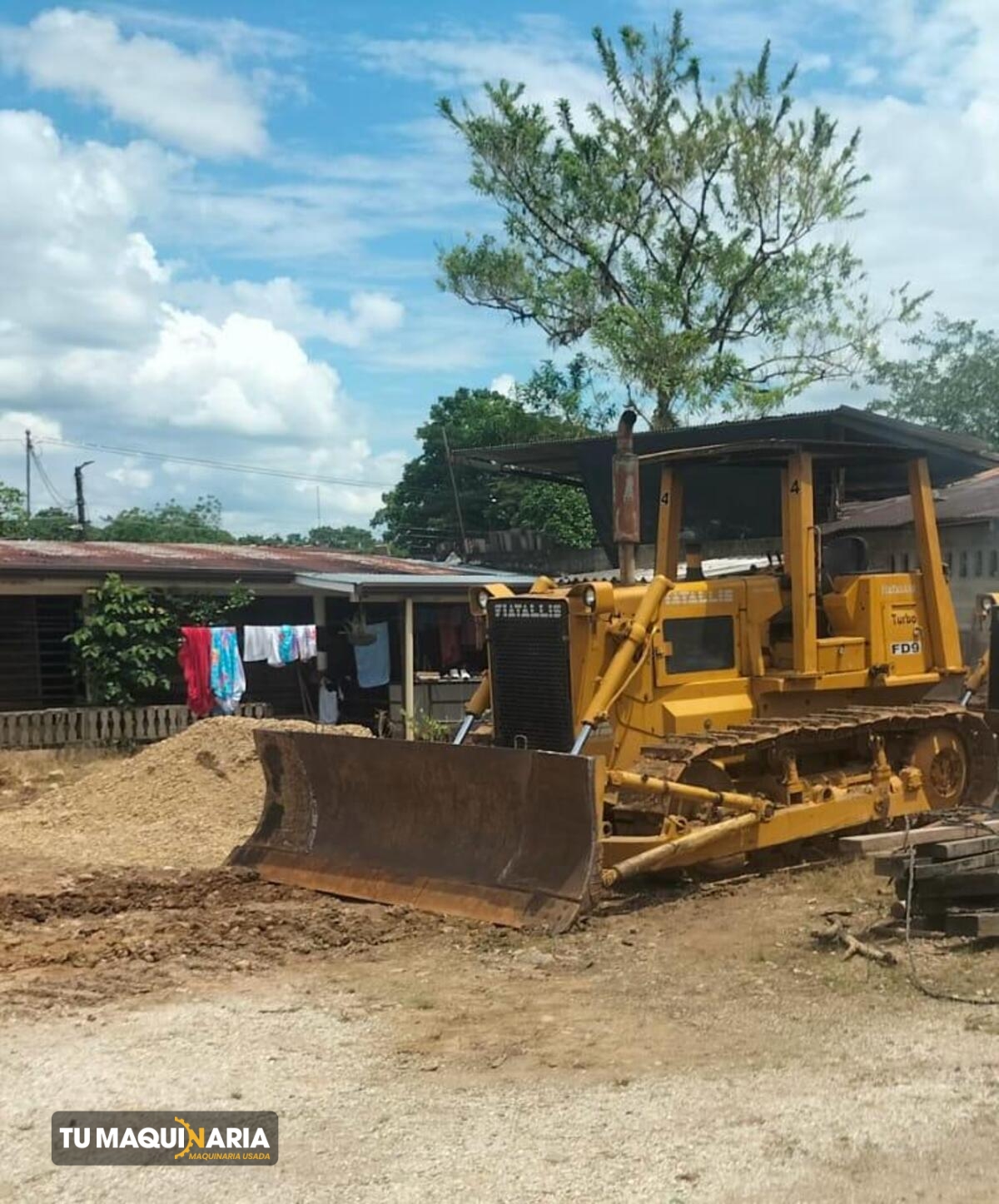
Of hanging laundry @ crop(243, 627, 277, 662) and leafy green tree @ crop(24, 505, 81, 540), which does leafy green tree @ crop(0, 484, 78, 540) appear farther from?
hanging laundry @ crop(243, 627, 277, 662)

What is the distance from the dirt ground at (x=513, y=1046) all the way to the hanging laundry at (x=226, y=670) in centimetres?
779

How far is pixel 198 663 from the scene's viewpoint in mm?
16766

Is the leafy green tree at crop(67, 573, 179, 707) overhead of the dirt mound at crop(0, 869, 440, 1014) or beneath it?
overhead

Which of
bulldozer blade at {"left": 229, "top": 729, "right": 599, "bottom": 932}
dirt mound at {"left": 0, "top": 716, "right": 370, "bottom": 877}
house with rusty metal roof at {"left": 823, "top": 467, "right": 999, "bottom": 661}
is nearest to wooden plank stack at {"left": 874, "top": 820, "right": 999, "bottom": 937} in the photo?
bulldozer blade at {"left": 229, "top": 729, "right": 599, "bottom": 932}

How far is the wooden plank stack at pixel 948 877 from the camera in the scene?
6836 mm

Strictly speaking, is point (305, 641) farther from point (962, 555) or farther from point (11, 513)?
point (11, 513)

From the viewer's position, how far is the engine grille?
8.72 m

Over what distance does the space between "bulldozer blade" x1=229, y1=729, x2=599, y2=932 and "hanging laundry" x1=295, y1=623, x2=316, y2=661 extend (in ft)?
25.8

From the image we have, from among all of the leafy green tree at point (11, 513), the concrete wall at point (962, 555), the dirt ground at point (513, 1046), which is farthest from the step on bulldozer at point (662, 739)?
the leafy green tree at point (11, 513)

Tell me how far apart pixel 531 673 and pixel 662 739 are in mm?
973

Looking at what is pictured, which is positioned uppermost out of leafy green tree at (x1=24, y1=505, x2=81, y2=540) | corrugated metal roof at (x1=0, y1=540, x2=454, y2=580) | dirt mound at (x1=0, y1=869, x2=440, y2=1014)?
leafy green tree at (x1=24, y1=505, x2=81, y2=540)

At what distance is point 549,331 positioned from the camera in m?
29.0

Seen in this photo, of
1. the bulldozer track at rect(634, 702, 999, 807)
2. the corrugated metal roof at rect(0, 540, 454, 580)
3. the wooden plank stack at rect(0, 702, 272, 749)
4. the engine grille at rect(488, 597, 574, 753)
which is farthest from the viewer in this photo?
the corrugated metal roof at rect(0, 540, 454, 580)

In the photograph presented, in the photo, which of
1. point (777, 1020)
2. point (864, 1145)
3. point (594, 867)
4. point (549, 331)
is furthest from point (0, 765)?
point (549, 331)
